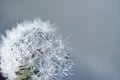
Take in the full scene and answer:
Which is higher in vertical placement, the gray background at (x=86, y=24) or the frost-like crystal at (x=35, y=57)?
the gray background at (x=86, y=24)

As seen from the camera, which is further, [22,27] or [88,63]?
[88,63]

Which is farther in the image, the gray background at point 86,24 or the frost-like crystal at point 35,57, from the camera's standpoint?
the gray background at point 86,24

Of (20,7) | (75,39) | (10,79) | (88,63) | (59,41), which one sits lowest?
(10,79)

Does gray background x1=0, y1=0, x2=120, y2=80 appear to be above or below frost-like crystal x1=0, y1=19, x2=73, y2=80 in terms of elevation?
above

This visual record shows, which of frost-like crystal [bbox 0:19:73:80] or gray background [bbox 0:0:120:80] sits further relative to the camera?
gray background [bbox 0:0:120:80]

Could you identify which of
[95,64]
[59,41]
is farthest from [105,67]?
[59,41]

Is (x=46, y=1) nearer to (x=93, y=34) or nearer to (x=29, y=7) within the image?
(x=29, y=7)
